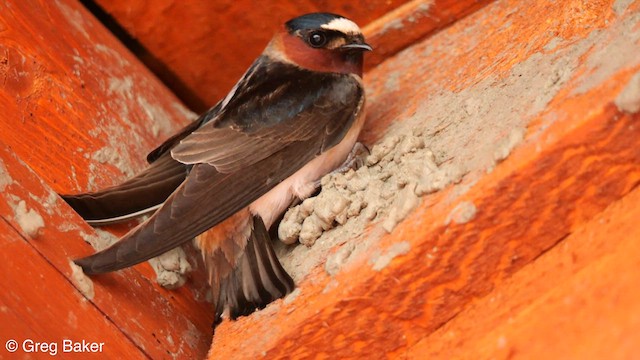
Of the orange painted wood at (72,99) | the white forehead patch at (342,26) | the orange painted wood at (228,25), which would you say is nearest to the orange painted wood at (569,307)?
the orange painted wood at (72,99)

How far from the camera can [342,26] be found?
2.46 m

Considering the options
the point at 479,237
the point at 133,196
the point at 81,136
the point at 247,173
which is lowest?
the point at 479,237

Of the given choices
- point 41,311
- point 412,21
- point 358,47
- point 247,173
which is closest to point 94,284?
point 41,311

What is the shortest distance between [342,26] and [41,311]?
124cm

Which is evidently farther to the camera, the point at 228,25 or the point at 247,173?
the point at 228,25

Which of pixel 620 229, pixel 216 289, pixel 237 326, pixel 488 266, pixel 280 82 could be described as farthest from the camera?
pixel 280 82

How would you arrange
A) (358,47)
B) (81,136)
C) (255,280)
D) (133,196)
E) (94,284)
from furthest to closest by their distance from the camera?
(358,47), (81,136), (133,196), (255,280), (94,284)

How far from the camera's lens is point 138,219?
2.15m

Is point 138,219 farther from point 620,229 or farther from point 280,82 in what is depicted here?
point 620,229

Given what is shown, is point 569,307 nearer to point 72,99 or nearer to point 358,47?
point 358,47

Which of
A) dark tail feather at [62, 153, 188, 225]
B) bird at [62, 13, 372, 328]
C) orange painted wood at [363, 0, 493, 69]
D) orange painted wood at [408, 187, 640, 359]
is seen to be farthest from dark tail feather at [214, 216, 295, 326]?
orange painted wood at [363, 0, 493, 69]

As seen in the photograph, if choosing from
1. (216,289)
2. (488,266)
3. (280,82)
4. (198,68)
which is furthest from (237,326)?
(198,68)

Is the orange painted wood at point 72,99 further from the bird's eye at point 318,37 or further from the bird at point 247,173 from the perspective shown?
the bird's eye at point 318,37

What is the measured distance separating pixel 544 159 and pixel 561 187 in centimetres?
6
